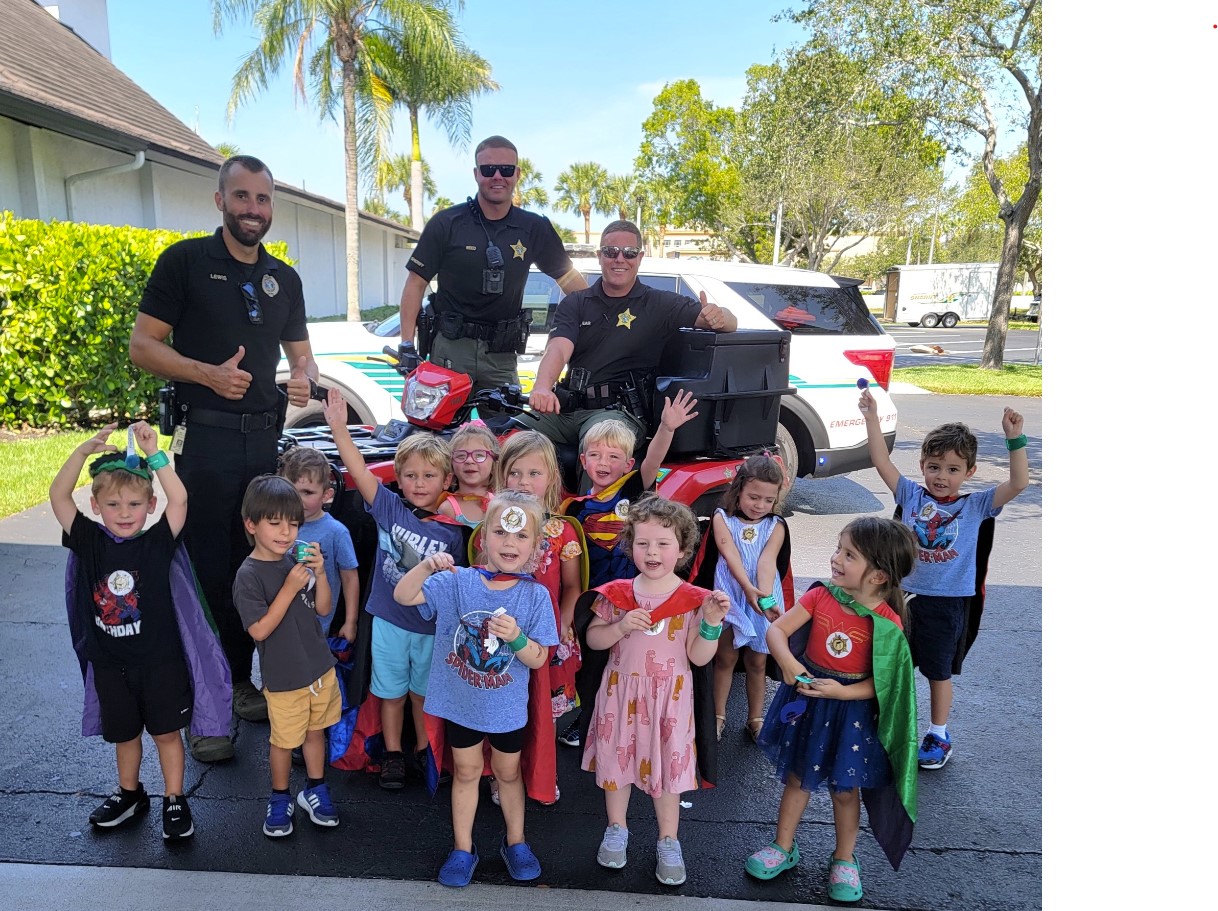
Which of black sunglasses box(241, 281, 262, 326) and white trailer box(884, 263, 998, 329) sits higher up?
white trailer box(884, 263, 998, 329)

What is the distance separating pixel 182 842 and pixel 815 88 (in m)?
16.3

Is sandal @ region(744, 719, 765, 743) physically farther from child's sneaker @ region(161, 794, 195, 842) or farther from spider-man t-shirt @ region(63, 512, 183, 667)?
spider-man t-shirt @ region(63, 512, 183, 667)

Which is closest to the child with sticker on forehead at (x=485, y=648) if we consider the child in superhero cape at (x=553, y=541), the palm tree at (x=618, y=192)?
the child in superhero cape at (x=553, y=541)

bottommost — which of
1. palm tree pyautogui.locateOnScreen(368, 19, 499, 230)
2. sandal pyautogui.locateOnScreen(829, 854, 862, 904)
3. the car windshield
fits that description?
sandal pyautogui.locateOnScreen(829, 854, 862, 904)

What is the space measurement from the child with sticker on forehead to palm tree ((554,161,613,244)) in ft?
259

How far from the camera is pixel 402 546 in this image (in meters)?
3.08

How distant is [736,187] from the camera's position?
37.4 m

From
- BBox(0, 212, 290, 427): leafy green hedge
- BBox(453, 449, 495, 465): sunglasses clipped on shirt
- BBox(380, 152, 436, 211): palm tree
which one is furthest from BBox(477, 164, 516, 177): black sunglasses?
BBox(380, 152, 436, 211): palm tree

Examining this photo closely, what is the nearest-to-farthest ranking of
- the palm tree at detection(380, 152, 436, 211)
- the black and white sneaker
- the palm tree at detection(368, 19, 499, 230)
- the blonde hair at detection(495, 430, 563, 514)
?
the blonde hair at detection(495, 430, 563, 514)
the black and white sneaker
the palm tree at detection(368, 19, 499, 230)
the palm tree at detection(380, 152, 436, 211)

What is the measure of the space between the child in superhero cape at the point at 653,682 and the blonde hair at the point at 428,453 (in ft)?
2.70

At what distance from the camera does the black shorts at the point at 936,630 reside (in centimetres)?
335

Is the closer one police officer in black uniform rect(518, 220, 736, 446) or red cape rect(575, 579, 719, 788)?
red cape rect(575, 579, 719, 788)

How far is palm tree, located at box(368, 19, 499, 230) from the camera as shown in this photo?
20953 mm

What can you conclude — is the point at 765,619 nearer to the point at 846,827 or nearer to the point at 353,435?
the point at 846,827
